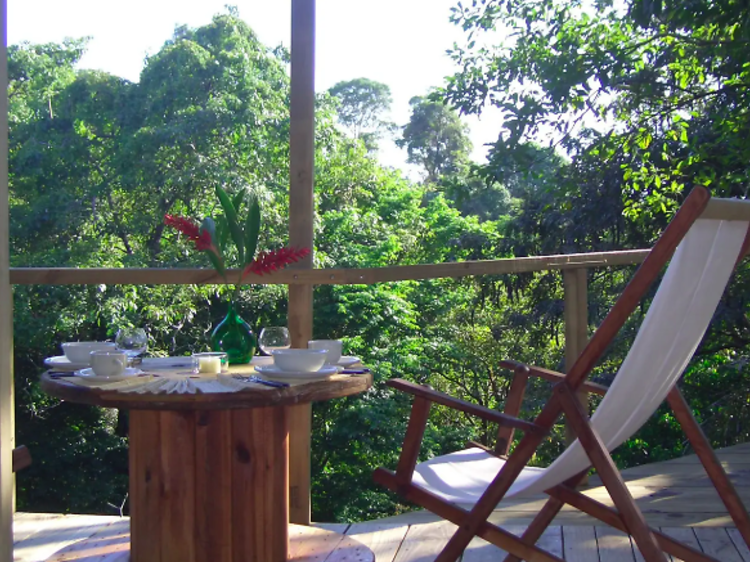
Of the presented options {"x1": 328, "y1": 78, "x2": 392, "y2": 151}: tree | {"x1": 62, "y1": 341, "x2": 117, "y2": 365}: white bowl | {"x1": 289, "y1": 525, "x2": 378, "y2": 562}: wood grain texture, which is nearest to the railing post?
{"x1": 289, "y1": 525, "x2": 378, "y2": 562}: wood grain texture

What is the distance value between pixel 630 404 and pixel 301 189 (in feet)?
4.38

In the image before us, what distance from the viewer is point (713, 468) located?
64.7 inches

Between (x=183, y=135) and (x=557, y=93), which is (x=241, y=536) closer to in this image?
(x=557, y=93)

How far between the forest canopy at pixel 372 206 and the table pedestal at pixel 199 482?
11.0 feet

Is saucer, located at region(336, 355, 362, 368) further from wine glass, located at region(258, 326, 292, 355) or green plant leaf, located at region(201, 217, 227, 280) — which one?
green plant leaf, located at region(201, 217, 227, 280)

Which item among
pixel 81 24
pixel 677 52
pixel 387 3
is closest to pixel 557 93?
pixel 677 52

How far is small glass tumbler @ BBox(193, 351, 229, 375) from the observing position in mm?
1809

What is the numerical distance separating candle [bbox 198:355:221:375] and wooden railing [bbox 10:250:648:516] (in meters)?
0.47

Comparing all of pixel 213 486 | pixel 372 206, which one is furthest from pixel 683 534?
pixel 372 206

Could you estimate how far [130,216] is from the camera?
1012 cm

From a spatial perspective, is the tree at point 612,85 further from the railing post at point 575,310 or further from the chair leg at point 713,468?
the chair leg at point 713,468

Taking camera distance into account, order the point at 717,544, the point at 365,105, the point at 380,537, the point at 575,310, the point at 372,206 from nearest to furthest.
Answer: the point at 717,544 → the point at 380,537 → the point at 575,310 → the point at 372,206 → the point at 365,105

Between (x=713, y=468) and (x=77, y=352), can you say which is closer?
(x=713, y=468)

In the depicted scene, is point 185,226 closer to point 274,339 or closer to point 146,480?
point 274,339
